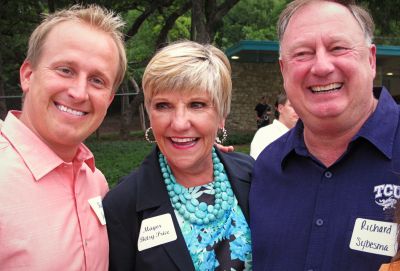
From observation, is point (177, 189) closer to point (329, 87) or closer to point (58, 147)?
point (58, 147)

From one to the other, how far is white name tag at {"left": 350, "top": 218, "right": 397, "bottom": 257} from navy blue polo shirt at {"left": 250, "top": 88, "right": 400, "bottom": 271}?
23 millimetres

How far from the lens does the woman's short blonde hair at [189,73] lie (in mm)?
2293

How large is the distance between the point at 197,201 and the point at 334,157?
0.77 m

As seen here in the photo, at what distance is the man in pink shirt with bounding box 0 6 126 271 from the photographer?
1.85 meters

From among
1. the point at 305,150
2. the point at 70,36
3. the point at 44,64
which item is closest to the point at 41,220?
the point at 44,64

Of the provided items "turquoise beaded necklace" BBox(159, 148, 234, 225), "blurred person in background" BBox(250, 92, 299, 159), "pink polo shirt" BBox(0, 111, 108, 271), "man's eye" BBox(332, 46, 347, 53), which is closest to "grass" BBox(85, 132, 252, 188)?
"blurred person in background" BBox(250, 92, 299, 159)

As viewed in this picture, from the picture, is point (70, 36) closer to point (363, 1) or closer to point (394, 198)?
point (394, 198)

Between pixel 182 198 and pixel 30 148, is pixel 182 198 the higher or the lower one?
the lower one

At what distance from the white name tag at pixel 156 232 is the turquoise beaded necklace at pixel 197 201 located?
11cm

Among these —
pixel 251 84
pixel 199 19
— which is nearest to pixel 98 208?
pixel 199 19

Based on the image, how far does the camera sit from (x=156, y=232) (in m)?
2.24

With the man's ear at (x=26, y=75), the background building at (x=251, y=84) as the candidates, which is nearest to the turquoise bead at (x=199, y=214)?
the man's ear at (x=26, y=75)

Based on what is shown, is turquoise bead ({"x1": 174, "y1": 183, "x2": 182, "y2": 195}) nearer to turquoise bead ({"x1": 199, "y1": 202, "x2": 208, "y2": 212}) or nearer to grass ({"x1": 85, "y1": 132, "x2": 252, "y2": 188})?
turquoise bead ({"x1": 199, "y1": 202, "x2": 208, "y2": 212})

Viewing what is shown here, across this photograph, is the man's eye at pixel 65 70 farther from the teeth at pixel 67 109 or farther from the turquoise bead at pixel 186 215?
the turquoise bead at pixel 186 215
